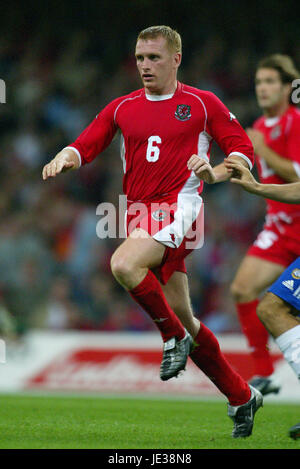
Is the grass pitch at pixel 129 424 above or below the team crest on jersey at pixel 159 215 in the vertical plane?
below

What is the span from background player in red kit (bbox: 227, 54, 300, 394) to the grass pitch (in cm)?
62

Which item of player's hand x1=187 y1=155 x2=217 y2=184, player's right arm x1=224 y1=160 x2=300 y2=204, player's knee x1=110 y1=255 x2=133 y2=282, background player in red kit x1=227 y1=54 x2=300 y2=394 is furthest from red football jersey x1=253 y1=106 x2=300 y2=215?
player's knee x1=110 y1=255 x2=133 y2=282

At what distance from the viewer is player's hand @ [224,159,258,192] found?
191 inches

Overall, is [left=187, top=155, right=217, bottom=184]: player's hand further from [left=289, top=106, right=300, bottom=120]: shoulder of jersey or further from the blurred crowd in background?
the blurred crowd in background

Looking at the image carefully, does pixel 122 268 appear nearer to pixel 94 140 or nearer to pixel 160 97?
pixel 94 140

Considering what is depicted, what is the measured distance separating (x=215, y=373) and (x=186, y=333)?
0.40 meters

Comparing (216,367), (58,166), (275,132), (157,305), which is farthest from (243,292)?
(58,166)

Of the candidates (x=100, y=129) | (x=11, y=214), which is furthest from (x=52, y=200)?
(x=100, y=129)

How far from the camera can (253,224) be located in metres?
12.0

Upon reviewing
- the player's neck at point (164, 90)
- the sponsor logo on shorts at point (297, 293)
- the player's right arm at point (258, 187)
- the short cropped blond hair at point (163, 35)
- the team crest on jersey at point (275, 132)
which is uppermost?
the short cropped blond hair at point (163, 35)

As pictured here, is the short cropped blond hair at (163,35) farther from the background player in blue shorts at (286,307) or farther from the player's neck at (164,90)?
the background player in blue shorts at (286,307)

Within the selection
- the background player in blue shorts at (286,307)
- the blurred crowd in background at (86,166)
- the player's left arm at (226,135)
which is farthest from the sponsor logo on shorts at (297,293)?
the blurred crowd in background at (86,166)

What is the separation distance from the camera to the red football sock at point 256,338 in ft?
23.7

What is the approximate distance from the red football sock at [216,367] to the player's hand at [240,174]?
1.03m
